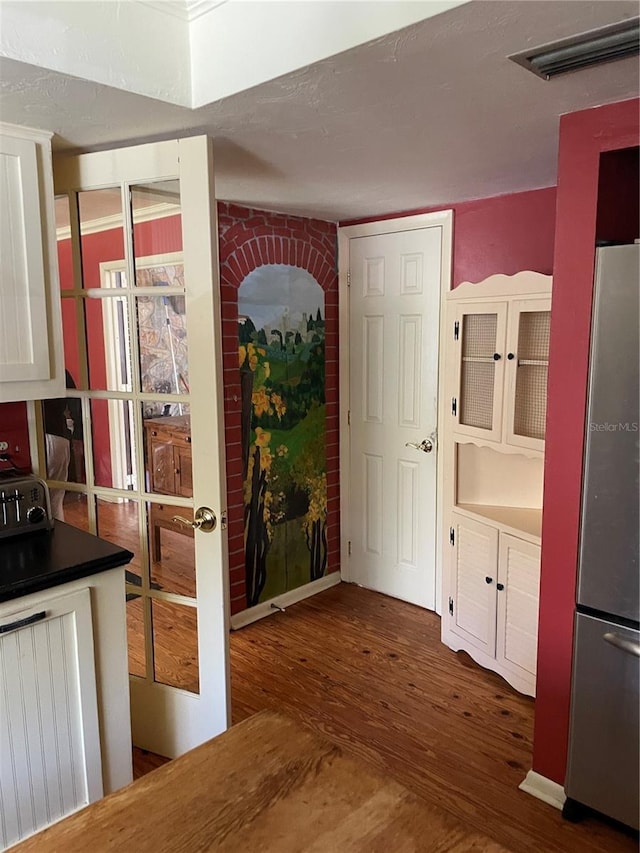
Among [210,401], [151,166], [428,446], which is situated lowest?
[428,446]

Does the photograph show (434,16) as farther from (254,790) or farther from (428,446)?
(428,446)

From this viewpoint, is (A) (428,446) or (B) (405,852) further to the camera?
(A) (428,446)

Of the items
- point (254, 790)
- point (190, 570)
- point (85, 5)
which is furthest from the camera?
point (190, 570)

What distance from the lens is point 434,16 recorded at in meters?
1.23

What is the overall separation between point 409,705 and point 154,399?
64.4 inches

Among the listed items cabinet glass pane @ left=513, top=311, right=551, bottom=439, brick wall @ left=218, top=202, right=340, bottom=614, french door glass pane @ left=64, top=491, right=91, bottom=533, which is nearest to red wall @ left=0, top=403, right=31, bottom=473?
french door glass pane @ left=64, top=491, right=91, bottom=533

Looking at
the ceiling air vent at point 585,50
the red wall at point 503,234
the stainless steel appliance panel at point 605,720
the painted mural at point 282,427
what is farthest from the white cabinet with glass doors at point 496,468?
the ceiling air vent at point 585,50

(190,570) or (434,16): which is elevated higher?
(434,16)

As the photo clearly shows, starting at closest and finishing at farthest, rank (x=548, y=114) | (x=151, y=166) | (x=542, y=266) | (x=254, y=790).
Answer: (x=254, y=790)
(x=548, y=114)
(x=151, y=166)
(x=542, y=266)

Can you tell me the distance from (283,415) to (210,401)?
4.81ft

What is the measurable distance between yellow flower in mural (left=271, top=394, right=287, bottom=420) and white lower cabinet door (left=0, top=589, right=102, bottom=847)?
1.71 meters

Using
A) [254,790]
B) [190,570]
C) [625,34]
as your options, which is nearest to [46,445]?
[190,570]

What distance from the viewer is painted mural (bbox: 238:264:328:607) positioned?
325 centimetres

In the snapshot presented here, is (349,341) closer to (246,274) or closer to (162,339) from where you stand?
(246,274)
